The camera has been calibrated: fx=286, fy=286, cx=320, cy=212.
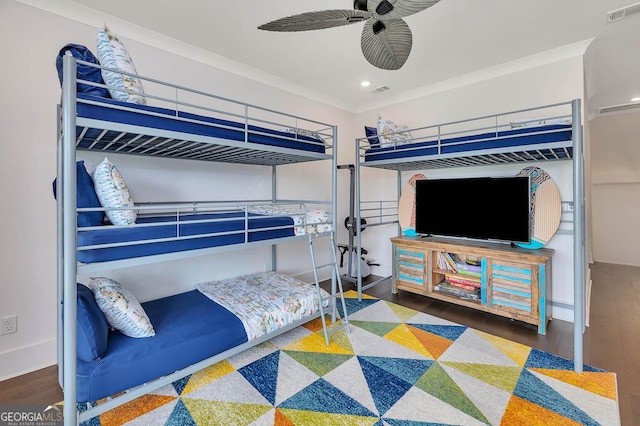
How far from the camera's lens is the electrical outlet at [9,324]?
6.32ft

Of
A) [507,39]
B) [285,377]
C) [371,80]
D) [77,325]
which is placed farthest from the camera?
[371,80]

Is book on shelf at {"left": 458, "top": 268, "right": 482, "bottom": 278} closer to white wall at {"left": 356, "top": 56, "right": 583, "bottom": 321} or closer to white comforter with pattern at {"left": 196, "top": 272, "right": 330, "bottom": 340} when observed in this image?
white wall at {"left": 356, "top": 56, "right": 583, "bottom": 321}

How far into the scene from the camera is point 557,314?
2865 millimetres

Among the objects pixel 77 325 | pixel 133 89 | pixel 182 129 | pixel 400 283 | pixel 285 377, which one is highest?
pixel 133 89

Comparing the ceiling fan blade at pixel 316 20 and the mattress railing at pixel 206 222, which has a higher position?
the ceiling fan blade at pixel 316 20

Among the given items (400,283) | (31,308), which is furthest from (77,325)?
(400,283)

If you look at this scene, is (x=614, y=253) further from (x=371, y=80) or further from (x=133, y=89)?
(x=133, y=89)

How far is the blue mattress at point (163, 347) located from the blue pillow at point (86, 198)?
0.71 meters

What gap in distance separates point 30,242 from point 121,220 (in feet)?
3.67

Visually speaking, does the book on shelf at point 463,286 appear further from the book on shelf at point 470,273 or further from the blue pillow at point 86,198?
the blue pillow at point 86,198

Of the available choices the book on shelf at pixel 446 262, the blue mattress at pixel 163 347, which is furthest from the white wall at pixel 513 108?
the blue mattress at pixel 163 347

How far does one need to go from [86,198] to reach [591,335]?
12.8ft

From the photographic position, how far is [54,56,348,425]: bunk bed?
1.33 meters

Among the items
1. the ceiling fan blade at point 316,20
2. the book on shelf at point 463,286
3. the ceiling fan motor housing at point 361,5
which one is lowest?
the book on shelf at point 463,286
